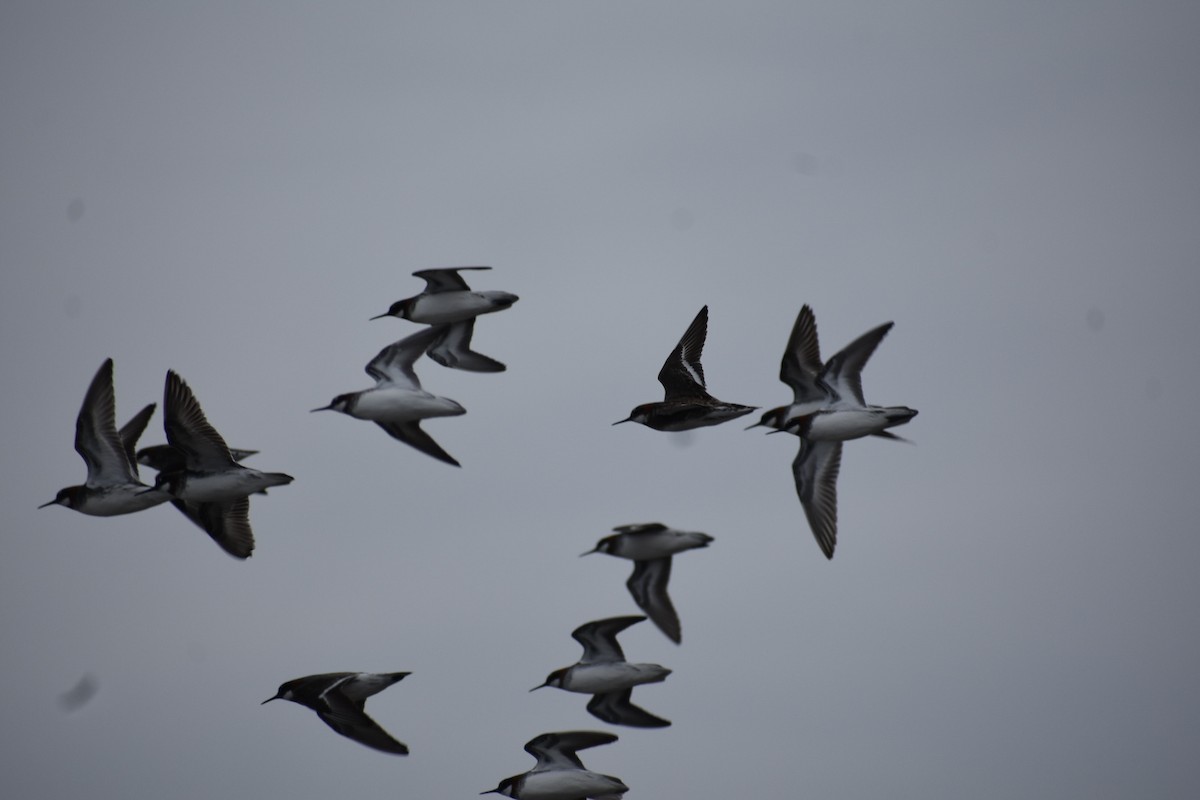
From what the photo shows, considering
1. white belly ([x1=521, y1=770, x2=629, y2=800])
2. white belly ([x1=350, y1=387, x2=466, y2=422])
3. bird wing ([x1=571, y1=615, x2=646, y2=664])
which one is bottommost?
white belly ([x1=521, y1=770, x2=629, y2=800])

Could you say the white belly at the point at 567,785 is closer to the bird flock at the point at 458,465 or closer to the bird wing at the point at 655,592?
the bird flock at the point at 458,465

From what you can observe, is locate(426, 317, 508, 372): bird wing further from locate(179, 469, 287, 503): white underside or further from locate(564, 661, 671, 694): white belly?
locate(564, 661, 671, 694): white belly

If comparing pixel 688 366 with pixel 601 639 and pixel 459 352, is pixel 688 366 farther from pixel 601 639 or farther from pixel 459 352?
pixel 601 639

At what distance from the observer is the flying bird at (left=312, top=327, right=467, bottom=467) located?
28469 mm

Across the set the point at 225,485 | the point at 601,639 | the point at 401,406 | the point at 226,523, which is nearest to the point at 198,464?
the point at 225,485

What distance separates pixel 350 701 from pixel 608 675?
410cm

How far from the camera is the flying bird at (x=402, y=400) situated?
28469 millimetres

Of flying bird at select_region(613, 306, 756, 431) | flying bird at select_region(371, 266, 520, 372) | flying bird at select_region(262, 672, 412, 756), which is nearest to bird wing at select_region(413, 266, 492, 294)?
flying bird at select_region(371, 266, 520, 372)

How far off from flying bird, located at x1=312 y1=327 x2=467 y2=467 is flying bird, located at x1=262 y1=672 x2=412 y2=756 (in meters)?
3.92

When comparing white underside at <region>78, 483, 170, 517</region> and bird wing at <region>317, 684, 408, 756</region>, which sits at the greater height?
white underside at <region>78, 483, 170, 517</region>

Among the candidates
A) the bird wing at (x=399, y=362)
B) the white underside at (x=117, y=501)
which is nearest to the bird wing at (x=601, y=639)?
the bird wing at (x=399, y=362)

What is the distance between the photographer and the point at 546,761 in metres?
28.7

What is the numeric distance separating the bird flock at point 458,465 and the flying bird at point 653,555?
0.02 meters

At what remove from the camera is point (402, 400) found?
2855 cm
